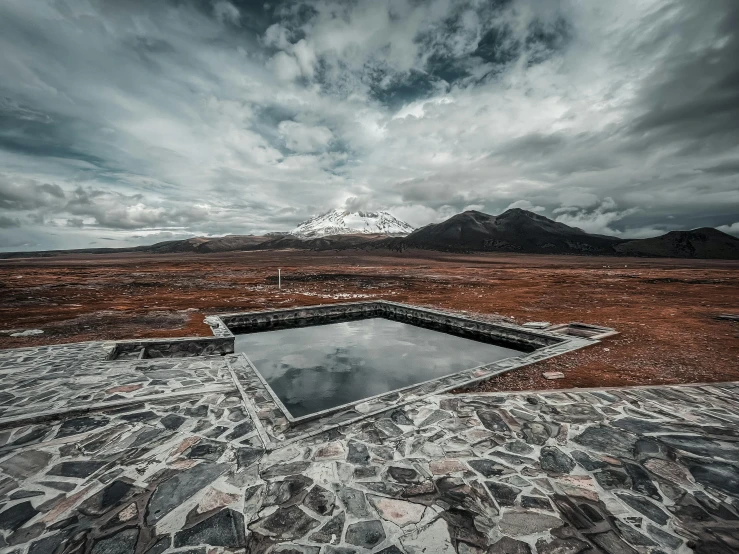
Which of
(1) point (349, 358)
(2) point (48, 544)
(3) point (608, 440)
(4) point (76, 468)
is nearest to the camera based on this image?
(2) point (48, 544)

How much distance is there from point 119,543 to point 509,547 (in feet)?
14.2

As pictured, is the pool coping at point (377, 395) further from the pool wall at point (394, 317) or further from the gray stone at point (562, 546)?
the gray stone at point (562, 546)

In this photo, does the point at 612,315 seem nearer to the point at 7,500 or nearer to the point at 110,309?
the point at 7,500

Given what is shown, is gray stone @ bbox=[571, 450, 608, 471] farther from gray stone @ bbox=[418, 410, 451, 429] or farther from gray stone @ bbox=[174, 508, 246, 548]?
gray stone @ bbox=[174, 508, 246, 548]

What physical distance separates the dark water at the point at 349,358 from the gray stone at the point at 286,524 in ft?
14.4

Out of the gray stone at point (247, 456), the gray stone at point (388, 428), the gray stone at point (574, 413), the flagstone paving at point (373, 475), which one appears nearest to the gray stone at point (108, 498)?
the flagstone paving at point (373, 475)

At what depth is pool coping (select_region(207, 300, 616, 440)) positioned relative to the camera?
20.1ft

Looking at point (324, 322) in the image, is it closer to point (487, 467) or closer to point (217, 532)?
point (487, 467)

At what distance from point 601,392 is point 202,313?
18720 millimetres

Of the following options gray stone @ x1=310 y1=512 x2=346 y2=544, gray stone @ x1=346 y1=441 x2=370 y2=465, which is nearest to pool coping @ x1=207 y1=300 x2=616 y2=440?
gray stone @ x1=346 y1=441 x2=370 y2=465

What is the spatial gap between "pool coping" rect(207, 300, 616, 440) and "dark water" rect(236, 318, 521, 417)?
1.12 m

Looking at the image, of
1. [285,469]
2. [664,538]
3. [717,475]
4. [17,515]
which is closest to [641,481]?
[664,538]

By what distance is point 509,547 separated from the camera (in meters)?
3.49

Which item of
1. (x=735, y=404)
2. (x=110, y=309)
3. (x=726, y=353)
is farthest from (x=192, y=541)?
(x=110, y=309)
